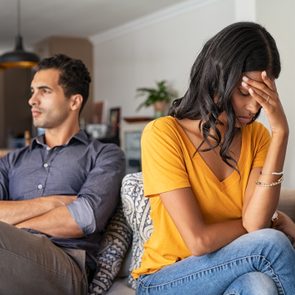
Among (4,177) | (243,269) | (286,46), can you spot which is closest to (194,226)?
(243,269)

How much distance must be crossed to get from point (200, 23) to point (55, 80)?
349 centimetres

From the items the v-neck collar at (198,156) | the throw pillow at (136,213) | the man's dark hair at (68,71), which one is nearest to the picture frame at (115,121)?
the man's dark hair at (68,71)

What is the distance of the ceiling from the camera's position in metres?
5.21

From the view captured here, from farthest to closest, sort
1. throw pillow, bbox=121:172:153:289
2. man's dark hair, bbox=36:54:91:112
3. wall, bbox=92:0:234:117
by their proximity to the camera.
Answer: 1. wall, bbox=92:0:234:117
2. man's dark hair, bbox=36:54:91:112
3. throw pillow, bbox=121:172:153:289

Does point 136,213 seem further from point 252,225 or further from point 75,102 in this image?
point 75,102

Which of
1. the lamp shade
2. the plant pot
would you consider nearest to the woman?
the lamp shade

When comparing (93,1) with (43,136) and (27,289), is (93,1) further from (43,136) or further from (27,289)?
(27,289)

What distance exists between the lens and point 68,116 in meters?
2.03

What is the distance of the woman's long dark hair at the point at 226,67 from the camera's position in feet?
Result: 4.19

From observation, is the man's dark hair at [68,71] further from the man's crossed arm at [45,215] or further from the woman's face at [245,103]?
the woman's face at [245,103]

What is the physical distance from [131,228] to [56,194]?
11.8 inches

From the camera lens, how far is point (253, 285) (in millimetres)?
1166

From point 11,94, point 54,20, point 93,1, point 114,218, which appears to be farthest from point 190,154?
point 11,94

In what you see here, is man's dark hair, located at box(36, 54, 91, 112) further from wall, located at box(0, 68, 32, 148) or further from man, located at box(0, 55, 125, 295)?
wall, located at box(0, 68, 32, 148)
